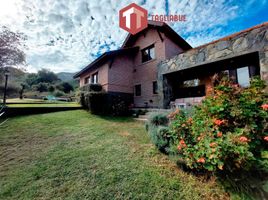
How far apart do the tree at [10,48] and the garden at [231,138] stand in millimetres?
15422

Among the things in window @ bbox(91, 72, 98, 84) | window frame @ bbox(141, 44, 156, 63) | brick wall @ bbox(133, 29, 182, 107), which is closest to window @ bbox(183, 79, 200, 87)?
brick wall @ bbox(133, 29, 182, 107)

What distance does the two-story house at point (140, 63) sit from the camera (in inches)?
413

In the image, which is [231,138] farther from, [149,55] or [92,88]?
[149,55]

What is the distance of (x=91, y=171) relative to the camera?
299cm

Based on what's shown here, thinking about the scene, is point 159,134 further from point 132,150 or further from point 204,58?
point 204,58

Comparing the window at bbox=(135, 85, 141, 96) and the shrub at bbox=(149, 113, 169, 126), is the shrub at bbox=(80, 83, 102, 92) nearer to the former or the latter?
the window at bbox=(135, 85, 141, 96)

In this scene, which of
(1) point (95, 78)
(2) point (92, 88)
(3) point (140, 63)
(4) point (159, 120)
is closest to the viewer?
(4) point (159, 120)

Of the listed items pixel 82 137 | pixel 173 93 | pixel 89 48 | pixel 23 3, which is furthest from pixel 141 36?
pixel 82 137

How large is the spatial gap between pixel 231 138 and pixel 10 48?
16.6 m

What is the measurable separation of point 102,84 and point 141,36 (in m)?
5.84

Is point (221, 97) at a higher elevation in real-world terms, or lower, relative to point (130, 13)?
lower

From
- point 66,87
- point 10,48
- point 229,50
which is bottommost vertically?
point 229,50

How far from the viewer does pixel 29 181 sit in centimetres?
268

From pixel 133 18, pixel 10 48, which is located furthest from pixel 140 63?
pixel 10 48
